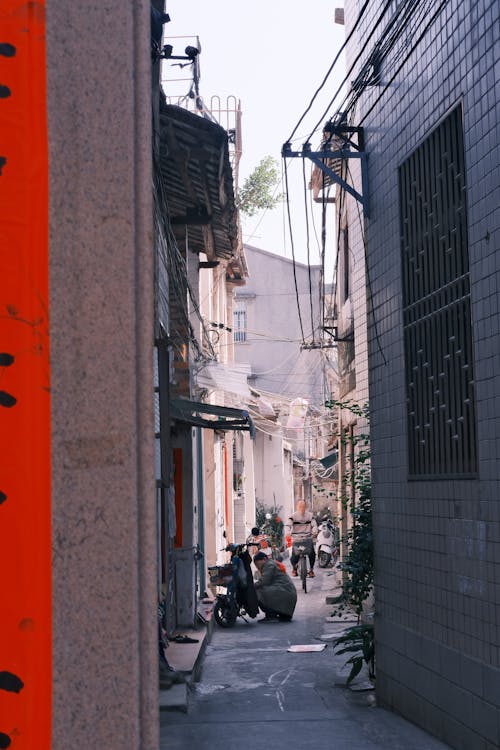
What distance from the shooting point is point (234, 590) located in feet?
57.2

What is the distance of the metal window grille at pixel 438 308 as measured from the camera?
24.5 feet

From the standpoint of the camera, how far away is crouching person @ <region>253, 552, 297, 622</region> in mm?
17922

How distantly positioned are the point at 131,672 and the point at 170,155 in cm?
868

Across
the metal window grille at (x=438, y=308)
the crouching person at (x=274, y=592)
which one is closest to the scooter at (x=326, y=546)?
the crouching person at (x=274, y=592)

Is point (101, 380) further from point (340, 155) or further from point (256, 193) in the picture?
point (256, 193)

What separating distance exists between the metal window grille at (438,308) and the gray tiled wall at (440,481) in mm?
161

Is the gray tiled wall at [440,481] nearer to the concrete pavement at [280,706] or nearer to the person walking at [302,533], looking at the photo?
the concrete pavement at [280,706]

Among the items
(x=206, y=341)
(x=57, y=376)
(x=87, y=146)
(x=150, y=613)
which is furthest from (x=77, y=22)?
(x=206, y=341)

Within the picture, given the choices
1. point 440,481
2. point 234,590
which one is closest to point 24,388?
point 440,481

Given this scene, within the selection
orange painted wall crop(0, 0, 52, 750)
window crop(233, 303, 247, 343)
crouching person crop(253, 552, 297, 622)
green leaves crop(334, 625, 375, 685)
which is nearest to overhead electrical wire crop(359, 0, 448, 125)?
orange painted wall crop(0, 0, 52, 750)

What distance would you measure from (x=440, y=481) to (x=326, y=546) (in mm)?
19502

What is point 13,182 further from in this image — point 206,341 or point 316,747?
point 206,341

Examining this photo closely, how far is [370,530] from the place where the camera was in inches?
433

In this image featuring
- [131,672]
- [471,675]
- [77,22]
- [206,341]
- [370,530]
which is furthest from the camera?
[206,341]
